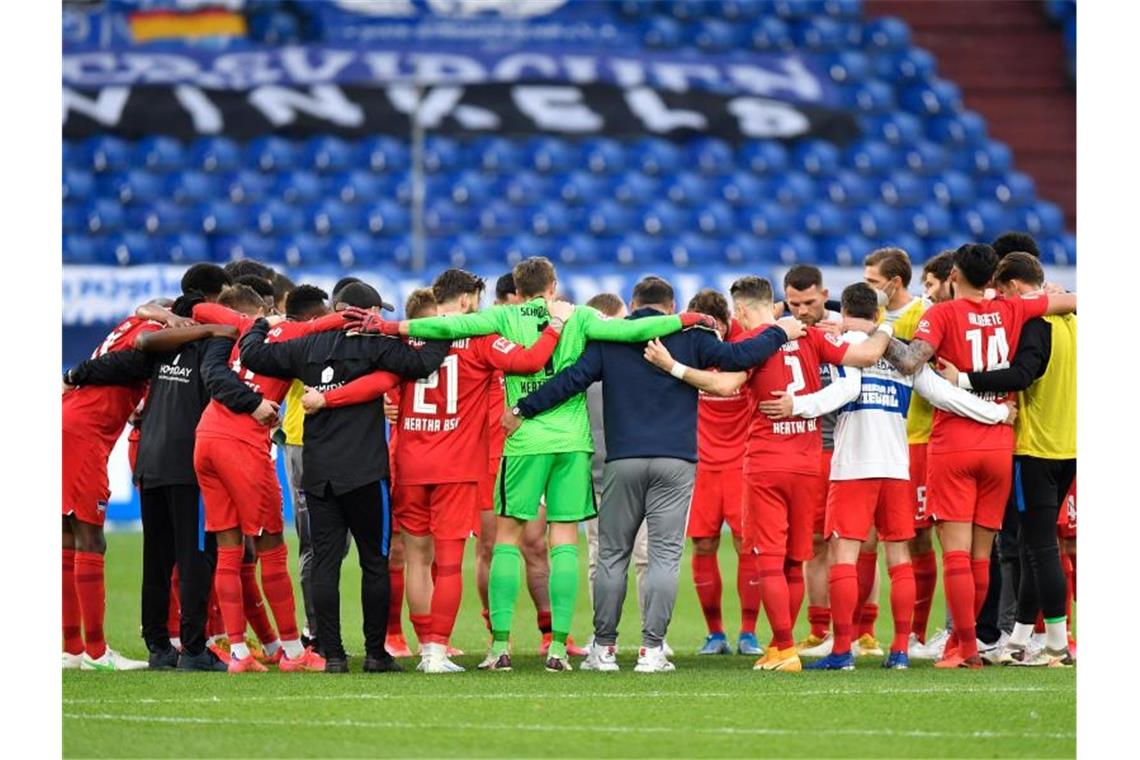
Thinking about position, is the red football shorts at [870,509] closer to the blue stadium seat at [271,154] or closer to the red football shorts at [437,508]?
the red football shorts at [437,508]

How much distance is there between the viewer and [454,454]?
914cm

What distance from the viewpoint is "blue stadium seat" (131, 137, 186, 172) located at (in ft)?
83.1

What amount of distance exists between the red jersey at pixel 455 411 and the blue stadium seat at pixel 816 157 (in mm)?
18030

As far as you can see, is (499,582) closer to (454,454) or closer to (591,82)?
(454,454)

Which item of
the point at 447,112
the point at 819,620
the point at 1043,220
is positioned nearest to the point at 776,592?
the point at 819,620

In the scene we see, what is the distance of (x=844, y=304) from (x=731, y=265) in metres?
15.2

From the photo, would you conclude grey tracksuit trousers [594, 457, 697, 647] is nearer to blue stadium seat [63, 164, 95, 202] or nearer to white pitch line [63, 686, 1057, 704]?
white pitch line [63, 686, 1057, 704]

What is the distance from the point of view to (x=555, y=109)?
26297 mm

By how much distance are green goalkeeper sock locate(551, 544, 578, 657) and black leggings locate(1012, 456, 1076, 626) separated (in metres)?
2.40

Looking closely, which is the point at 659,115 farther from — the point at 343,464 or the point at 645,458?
the point at 343,464

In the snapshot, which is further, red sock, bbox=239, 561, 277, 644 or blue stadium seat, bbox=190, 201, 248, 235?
blue stadium seat, bbox=190, 201, 248, 235

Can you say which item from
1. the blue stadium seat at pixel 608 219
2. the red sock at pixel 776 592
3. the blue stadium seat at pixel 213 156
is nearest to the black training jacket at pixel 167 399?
the red sock at pixel 776 592

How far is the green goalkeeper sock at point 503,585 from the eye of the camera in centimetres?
916

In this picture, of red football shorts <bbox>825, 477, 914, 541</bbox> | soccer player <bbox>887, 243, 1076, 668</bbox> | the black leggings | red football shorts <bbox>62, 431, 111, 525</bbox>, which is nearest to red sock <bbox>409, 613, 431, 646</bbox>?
red football shorts <bbox>62, 431, 111, 525</bbox>
